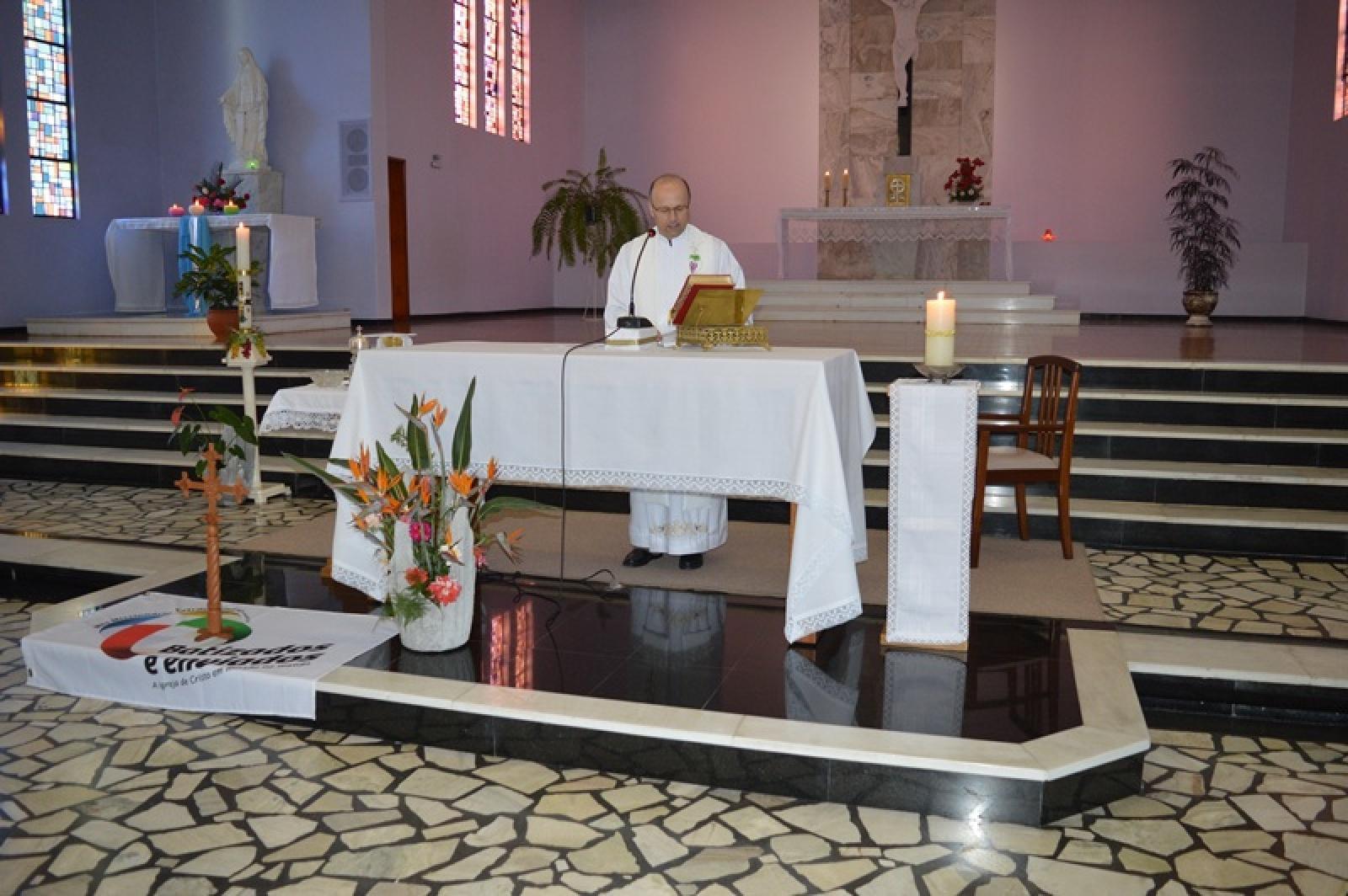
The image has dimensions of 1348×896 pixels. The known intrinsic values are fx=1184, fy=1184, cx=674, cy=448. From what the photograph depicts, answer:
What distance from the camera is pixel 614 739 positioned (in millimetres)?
3350

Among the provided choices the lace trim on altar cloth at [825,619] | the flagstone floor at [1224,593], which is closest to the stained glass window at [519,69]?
the flagstone floor at [1224,593]

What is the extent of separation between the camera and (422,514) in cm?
380

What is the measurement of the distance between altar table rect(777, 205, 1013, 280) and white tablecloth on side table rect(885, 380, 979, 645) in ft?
30.1

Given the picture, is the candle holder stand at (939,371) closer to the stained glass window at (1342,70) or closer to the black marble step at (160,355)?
the black marble step at (160,355)

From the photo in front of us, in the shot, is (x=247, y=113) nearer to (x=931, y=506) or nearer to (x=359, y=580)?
(x=359, y=580)

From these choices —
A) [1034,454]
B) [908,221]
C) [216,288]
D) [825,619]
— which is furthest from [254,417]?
[908,221]

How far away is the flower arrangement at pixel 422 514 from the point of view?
12.5 feet

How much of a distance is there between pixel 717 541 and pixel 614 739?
6.04ft

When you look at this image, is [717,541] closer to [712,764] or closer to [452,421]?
[452,421]

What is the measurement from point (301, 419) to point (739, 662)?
2.86 meters

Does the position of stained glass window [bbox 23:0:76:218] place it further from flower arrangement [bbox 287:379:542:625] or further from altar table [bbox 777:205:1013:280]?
flower arrangement [bbox 287:379:542:625]

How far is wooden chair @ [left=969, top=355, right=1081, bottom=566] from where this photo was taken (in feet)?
16.7

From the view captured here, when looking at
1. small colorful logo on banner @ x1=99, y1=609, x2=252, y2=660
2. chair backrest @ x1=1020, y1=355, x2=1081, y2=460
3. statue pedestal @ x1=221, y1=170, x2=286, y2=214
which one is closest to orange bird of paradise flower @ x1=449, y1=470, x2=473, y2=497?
small colorful logo on banner @ x1=99, y1=609, x2=252, y2=660

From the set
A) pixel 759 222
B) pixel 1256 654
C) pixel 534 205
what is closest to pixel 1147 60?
pixel 759 222
